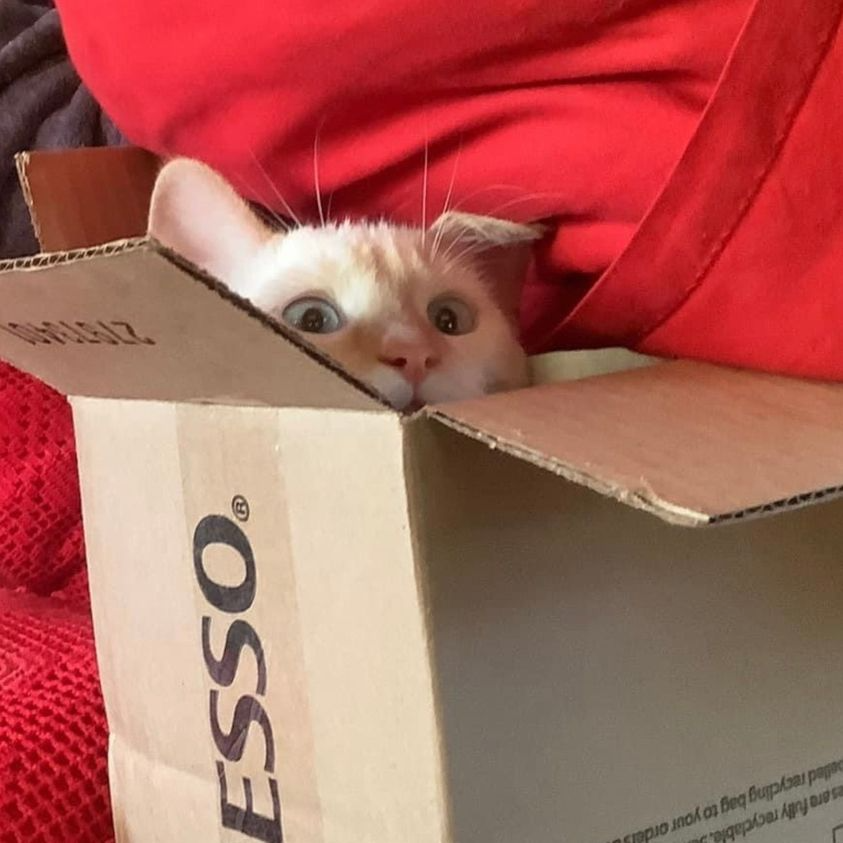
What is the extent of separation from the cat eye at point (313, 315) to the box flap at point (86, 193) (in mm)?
176

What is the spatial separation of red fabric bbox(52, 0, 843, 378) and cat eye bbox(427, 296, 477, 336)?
0.19 feet

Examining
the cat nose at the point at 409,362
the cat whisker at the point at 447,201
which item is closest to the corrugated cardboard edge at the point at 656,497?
the cat nose at the point at 409,362

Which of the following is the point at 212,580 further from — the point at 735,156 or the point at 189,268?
the point at 735,156

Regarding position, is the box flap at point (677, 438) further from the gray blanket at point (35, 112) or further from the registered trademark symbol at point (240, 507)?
the gray blanket at point (35, 112)

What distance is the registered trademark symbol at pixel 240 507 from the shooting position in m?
0.57

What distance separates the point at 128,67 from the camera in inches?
30.8

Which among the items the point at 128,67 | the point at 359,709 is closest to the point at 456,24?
the point at 128,67

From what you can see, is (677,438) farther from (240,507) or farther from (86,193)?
(86,193)

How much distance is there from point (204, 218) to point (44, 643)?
362 millimetres

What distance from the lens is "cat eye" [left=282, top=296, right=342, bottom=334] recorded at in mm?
790

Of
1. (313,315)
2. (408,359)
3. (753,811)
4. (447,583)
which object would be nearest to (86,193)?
(313,315)

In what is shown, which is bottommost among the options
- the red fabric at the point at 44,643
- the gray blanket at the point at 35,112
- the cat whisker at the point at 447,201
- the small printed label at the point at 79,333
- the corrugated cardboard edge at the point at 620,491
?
the red fabric at the point at 44,643

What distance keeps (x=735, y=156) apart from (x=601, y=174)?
0.11 m

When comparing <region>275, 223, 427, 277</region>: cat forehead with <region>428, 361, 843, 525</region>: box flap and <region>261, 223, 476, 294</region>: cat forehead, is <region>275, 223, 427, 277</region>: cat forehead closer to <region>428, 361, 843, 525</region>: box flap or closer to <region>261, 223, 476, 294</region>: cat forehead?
<region>261, 223, 476, 294</region>: cat forehead
